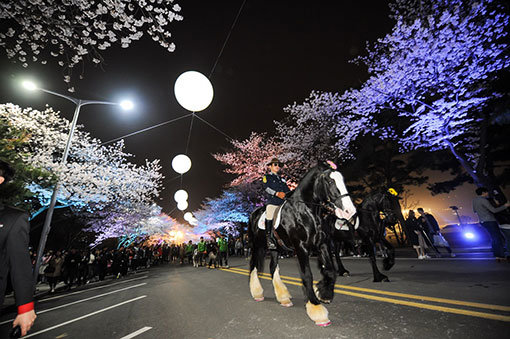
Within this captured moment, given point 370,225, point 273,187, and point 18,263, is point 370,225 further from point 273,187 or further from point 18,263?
point 18,263

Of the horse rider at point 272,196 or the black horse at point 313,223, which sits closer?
the black horse at point 313,223

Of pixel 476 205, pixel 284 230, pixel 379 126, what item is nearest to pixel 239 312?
pixel 284 230

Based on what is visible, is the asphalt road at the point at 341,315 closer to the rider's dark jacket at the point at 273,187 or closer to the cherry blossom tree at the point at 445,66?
the rider's dark jacket at the point at 273,187

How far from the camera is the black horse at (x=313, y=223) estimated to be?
3426 millimetres

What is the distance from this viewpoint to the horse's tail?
16.7 feet

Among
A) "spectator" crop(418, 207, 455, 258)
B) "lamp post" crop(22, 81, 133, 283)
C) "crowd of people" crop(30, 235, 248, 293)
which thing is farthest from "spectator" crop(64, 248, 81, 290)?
"spectator" crop(418, 207, 455, 258)

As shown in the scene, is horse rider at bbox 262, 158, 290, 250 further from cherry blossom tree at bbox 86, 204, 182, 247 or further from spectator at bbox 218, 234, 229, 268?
cherry blossom tree at bbox 86, 204, 182, 247

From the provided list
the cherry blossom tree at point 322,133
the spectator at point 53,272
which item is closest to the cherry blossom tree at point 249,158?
the cherry blossom tree at point 322,133

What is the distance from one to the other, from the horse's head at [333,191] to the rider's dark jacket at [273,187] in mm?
889

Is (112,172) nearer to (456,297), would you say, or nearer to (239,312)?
(239,312)

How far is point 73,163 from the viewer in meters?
14.2

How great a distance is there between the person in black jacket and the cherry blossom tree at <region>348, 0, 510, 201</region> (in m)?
14.6

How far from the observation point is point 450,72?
1093cm

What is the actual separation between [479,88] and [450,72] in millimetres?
1560
